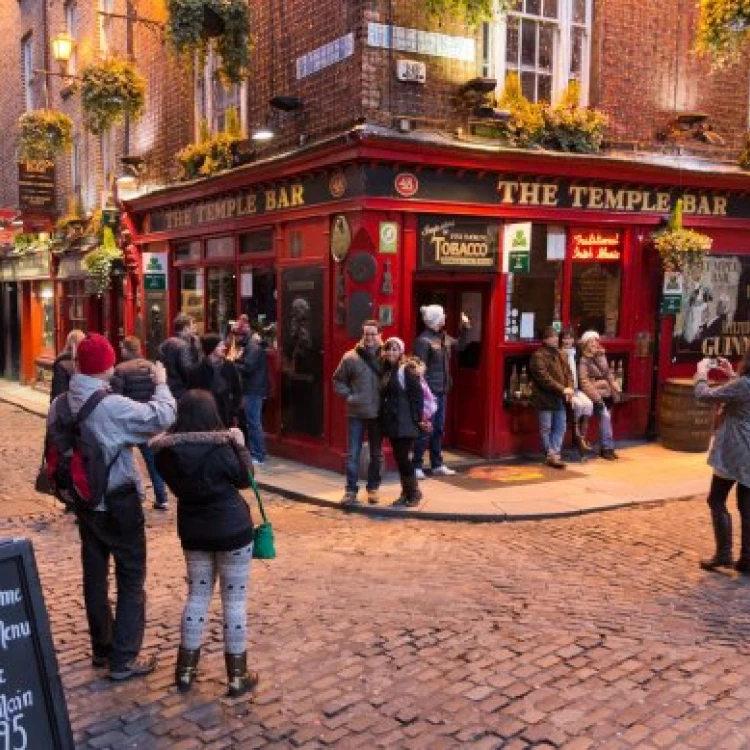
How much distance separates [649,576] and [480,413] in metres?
4.70

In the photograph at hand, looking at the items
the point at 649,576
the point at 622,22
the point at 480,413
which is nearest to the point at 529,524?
the point at 649,576

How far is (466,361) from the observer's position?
11.1 metres

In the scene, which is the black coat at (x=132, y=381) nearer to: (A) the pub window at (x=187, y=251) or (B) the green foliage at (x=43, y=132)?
(A) the pub window at (x=187, y=251)

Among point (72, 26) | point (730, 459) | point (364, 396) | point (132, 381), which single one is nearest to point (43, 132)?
point (72, 26)

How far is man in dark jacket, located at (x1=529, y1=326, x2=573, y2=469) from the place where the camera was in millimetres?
10133

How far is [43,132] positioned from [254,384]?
9236 millimetres

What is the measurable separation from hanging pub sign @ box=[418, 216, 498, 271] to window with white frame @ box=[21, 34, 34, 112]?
48.5 ft

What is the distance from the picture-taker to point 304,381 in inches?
420

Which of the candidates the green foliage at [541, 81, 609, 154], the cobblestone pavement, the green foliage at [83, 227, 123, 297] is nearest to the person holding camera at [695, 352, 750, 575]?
the cobblestone pavement

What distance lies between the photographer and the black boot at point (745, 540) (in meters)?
6.32

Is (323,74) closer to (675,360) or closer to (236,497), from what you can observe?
(675,360)

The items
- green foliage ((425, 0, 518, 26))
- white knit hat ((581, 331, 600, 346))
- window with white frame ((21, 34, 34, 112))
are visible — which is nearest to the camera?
green foliage ((425, 0, 518, 26))

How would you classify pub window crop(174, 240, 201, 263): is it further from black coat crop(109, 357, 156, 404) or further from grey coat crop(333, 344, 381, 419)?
black coat crop(109, 357, 156, 404)

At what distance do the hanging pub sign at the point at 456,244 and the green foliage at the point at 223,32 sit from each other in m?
3.60
